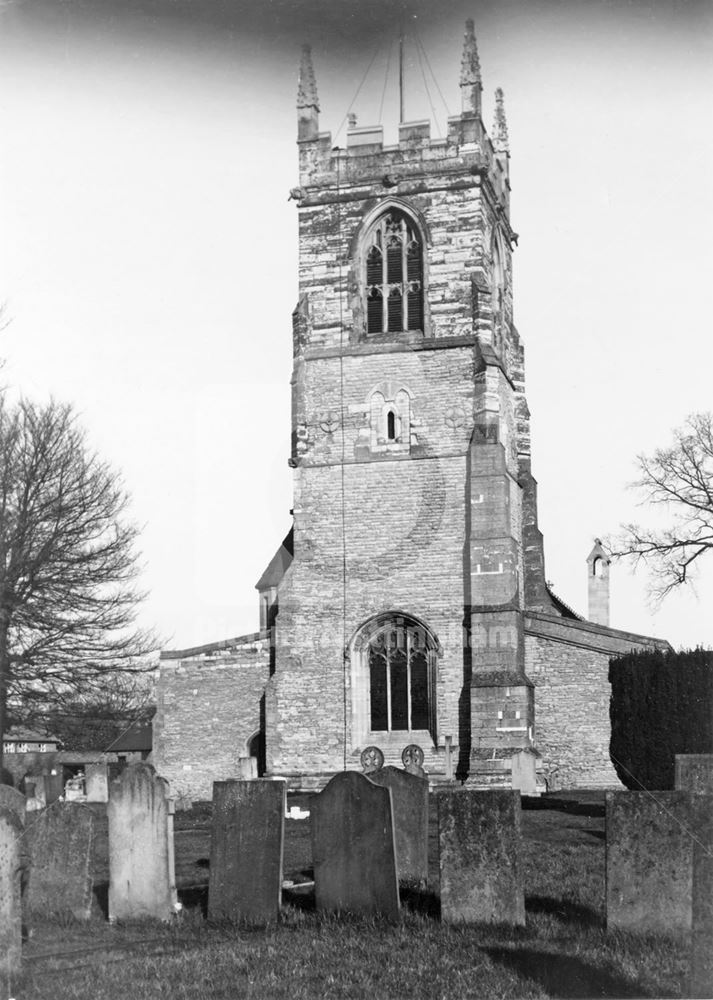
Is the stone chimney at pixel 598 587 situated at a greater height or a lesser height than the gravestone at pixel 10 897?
greater

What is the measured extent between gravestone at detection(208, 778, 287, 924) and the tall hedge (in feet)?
45.9

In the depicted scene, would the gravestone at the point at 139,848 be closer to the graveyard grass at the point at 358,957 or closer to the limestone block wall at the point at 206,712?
the graveyard grass at the point at 358,957

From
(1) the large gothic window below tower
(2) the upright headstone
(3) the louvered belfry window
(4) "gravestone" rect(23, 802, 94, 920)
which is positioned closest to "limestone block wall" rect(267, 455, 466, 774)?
(1) the large gothic window below tower

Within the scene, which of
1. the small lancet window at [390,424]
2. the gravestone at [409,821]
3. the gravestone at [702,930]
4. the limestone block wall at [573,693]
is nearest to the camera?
the gravestone at [702,930]

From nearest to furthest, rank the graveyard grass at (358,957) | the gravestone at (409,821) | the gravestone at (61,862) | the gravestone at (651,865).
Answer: the graveyard grass at (358,957)
the gravestone at (651,865)
the gravestone at (61,862)
the gravestone at (409,821)

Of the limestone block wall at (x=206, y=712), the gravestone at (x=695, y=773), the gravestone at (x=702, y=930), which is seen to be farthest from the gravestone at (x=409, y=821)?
the limestone block wall at (x=206, y=712)

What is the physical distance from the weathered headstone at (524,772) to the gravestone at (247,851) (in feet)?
49.8

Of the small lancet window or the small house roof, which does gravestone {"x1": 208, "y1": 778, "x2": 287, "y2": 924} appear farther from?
the small house roof

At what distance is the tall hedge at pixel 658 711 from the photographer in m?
24.8

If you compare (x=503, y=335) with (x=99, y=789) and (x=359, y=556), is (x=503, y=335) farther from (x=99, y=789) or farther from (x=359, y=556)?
(x=99, y=789)

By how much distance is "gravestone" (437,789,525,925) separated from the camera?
1089 centimetres

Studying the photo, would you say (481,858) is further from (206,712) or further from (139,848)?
(206,712)

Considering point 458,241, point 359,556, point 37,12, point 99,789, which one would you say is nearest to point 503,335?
point 458,241

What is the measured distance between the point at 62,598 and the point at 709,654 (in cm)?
1243
